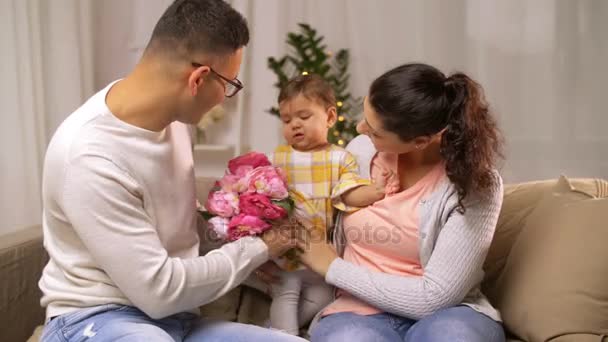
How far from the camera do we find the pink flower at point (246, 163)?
5.60ft

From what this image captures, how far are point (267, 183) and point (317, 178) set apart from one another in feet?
0.88

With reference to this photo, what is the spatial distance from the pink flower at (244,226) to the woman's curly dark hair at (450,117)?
1.48ft

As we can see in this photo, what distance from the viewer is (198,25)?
1.37 metres

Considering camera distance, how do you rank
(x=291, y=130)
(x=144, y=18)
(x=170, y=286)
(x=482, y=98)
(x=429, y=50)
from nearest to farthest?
(x=170, y=286)
(x=482, y=98)
(x=291, y=130)
(x=429, y=50)
(x=144, y=18)

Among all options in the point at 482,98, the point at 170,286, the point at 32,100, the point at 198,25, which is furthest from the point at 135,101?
the point at 32,100

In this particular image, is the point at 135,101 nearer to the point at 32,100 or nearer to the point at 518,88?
the point at 32,100

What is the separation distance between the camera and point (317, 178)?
187cm

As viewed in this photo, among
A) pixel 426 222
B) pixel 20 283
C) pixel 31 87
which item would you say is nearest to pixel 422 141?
pixel 426 222

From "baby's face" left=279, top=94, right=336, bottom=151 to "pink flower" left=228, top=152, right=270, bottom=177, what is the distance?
18 cm

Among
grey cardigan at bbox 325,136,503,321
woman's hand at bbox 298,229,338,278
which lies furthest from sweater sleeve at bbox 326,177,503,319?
woman's hand at bbox 298,229,338,278

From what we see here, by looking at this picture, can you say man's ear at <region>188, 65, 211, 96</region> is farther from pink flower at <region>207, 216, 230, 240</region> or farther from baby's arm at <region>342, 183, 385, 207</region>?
baby's arm at <region>342, 183, 385, 207</region>

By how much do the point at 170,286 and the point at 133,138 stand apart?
0.37 metres

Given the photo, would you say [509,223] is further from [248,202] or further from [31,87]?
[31,87]

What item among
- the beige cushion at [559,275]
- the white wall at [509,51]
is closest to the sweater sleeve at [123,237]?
the beige cushion at [559,275]
